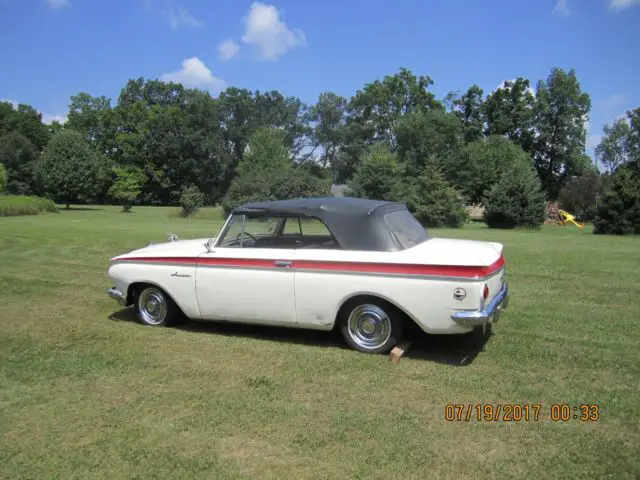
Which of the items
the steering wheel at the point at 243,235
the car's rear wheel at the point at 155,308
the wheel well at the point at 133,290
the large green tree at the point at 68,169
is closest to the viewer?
the steering wheel at the point at 243,235

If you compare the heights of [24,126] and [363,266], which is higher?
[24,126]

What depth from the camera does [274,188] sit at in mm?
38562

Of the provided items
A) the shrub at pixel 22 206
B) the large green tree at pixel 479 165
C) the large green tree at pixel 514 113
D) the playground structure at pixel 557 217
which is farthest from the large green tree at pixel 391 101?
the shrub at pixel 22 206

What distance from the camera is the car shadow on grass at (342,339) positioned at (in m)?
5.35

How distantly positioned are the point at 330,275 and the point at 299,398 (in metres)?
1.44

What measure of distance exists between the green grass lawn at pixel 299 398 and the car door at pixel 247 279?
38 cm

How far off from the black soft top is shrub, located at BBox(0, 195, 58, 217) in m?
33.9

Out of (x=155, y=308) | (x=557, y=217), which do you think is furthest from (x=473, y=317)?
(x=557, y=217)

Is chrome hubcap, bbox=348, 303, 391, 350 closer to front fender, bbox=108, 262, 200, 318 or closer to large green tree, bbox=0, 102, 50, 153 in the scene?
front fender, bbox=108, 262, 200, 318

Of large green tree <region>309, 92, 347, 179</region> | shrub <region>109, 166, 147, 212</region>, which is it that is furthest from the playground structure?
large green tree <region>309, 92, 347, 179</region>

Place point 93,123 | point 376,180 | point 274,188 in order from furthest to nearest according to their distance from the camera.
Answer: point 93,123, point 376,180, point 274,188

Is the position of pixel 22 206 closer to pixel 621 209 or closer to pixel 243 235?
pixel 243 235

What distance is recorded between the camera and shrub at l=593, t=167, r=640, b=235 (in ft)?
82.2

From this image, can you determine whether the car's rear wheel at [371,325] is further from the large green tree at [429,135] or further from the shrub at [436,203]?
the large green tree at [429,135]
